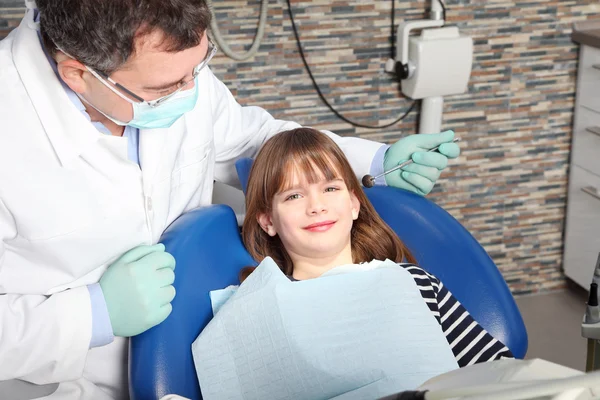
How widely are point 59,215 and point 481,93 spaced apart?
170 centimetres

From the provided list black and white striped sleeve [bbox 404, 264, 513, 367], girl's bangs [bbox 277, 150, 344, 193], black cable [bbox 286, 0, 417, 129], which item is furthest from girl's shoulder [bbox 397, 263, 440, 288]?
black cable [bbox 286, 0, 417, 129]

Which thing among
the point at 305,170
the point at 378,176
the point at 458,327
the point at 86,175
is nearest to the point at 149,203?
the point at 86,175

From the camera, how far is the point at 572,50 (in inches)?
102

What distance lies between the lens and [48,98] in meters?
1.31

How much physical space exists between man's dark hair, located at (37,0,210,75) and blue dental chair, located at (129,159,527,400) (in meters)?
0.47

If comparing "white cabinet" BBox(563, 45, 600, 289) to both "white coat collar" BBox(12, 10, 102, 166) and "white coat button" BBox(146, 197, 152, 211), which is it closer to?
"white coat button" BBox(146, 197, 152, 211)

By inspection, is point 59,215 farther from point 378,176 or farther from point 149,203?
point 378,176

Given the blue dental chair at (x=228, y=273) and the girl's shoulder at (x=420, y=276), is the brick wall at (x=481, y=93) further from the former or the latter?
the girl's shoulder at (x=420, y=276)

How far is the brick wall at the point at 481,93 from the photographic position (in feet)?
7.81

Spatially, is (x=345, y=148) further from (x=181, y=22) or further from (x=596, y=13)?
(x=596, y=13)

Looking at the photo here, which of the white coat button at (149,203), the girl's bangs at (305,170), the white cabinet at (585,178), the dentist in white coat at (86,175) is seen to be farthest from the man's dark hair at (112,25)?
the white cabinet at (585,178)

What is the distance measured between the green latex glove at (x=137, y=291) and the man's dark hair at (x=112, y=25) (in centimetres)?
35

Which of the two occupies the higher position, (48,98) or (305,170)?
(48,98)

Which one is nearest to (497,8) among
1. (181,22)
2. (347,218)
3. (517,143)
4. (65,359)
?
(517,143)
